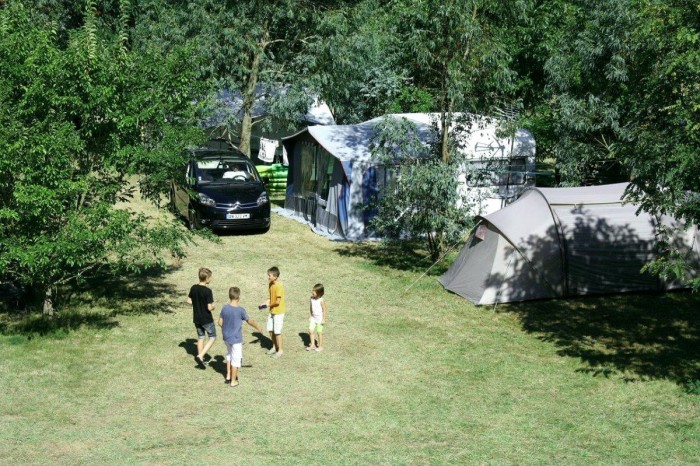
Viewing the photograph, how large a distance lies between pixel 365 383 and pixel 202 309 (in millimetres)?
2419

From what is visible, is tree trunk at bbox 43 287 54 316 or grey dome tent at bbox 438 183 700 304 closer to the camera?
tree trunk at bbox 43 287 54 316

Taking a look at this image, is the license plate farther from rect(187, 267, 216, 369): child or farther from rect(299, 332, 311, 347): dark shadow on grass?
rect(187, 267, 216, 369): child

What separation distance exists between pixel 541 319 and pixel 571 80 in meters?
9.63

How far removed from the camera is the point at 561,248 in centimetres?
1570

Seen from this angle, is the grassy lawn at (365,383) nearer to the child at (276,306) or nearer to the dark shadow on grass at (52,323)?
the dark shadow on grass at (52,323)

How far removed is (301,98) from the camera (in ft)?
85.1

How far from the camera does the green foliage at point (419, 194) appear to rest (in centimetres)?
Answer: 1770

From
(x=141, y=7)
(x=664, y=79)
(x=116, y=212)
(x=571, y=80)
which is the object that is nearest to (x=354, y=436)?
(x=116, y=212)

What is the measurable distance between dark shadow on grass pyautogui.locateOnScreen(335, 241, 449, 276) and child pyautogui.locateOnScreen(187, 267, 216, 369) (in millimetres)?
6652

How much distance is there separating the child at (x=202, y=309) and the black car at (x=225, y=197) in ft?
28.0

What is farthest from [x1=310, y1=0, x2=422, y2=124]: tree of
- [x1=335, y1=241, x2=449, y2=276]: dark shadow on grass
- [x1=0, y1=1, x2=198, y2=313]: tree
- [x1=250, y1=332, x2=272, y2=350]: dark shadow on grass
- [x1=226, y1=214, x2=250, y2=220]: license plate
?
[x1=250, y1=332, x2=272, y2=350]: dark shadow on grass

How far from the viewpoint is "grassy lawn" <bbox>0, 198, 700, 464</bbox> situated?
9578 mm

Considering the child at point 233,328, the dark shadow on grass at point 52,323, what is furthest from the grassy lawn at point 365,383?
the child at point 233,328

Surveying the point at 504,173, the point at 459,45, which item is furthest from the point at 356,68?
the point at 459,45
